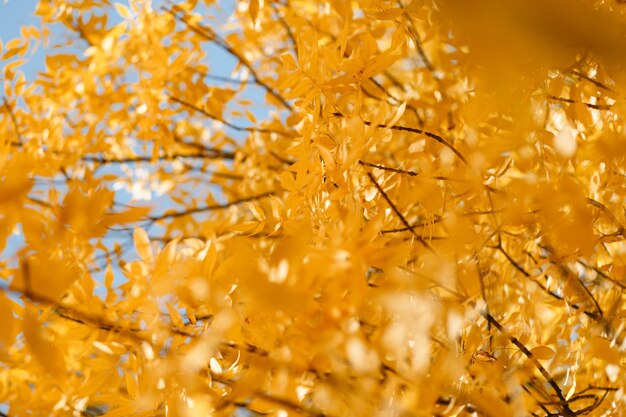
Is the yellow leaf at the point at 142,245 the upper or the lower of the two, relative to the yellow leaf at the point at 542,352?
upper

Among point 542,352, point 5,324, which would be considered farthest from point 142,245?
point 542,352

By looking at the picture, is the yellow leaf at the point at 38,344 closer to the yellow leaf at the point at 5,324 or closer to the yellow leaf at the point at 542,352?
the yellow leaf at the point at 5,324

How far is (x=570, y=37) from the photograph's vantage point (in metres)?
0.32

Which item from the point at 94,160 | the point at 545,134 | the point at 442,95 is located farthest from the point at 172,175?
the point at 545,134

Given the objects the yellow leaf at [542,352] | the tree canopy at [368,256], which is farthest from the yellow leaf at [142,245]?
the yellow leaf at [542,352]

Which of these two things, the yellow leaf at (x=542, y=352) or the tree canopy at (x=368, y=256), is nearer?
the tree canopy at (x=368, y=256)

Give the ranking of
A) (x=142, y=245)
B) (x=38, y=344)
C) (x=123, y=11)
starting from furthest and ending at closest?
(x=123, y=11)
(x=142, y=245)
(x=38, y=344)

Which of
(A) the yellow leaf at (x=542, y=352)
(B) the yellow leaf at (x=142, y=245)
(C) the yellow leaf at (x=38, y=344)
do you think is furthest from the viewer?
(B) the yellow leaf at (x=142, y=245)

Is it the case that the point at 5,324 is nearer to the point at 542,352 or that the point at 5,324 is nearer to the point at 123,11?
the point at 542,352

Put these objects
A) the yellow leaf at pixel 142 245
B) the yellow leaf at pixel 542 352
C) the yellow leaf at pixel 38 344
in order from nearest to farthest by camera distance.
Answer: the yellow leaf at pixel 38 344
the yellow leaf at pixel 542 352
the yellow leaf at pixel 142 245

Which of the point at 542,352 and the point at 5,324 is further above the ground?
the point at 5,324

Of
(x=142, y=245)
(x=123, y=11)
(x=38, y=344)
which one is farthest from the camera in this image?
(x=123, y=11)

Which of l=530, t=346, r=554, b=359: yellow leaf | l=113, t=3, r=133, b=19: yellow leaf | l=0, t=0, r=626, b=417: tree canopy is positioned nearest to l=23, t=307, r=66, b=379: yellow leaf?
l=0, t=0, r=626, b=417: tree canopy

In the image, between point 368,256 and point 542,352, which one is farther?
point 542,352
